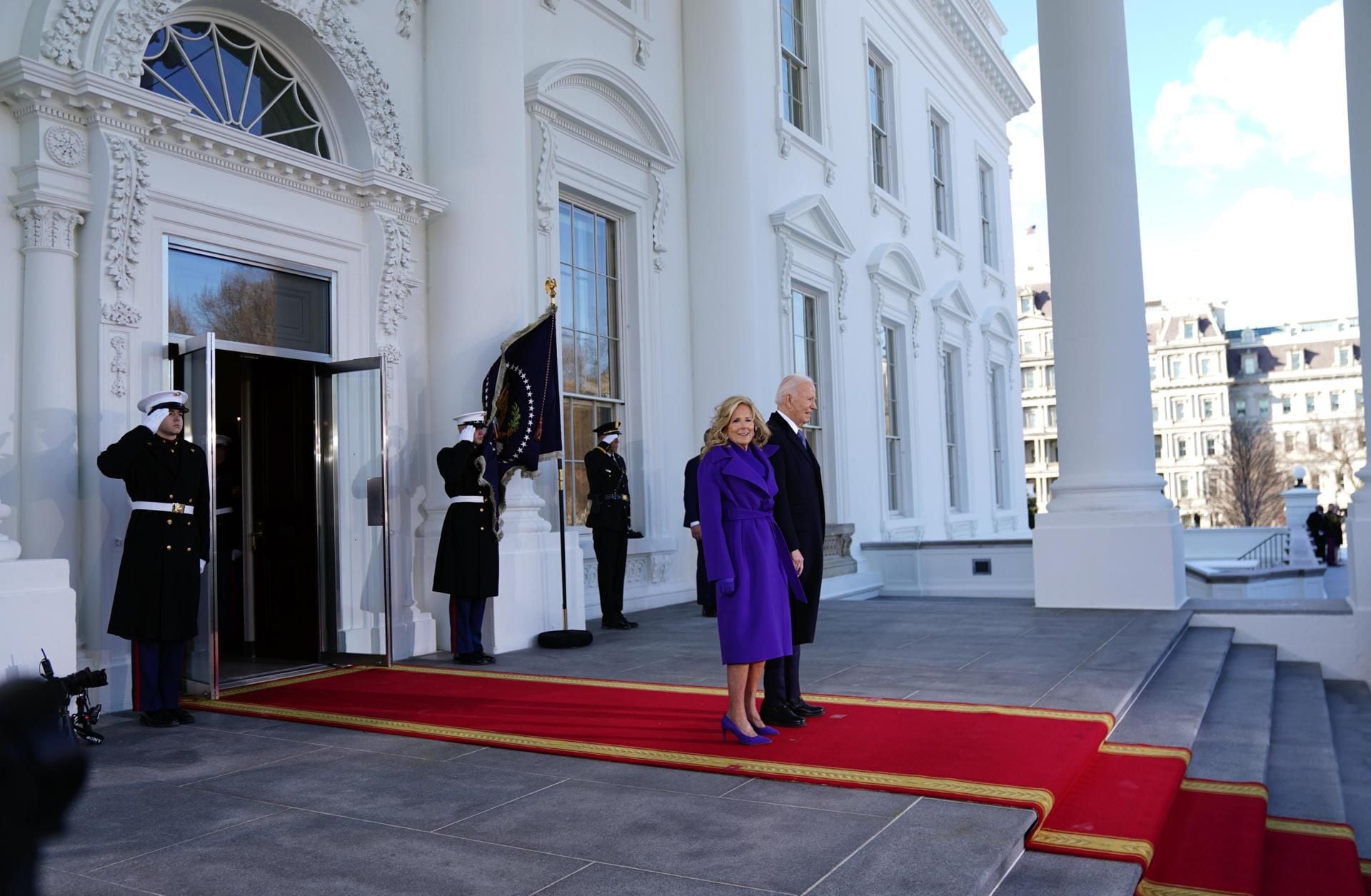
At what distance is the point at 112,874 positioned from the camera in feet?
10.1

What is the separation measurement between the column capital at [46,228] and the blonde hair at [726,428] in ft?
12.7

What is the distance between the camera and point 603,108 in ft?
34.1

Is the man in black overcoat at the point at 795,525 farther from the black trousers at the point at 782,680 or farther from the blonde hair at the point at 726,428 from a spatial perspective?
the blonde hair at the point at 726,428

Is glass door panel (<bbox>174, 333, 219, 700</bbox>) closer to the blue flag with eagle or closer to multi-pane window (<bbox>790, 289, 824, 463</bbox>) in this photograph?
the blue flag with eagle

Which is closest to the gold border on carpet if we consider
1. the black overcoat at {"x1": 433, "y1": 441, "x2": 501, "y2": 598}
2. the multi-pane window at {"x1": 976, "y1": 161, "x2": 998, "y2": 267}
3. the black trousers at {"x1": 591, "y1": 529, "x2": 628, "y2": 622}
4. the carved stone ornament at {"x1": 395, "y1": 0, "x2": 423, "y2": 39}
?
the black overcoat at {"x1": 433, "y1": 441, "x2": 501, "y2": 598}

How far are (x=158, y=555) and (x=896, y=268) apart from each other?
1329 cm

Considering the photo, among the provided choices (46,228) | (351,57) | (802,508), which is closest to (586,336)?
(351,57)

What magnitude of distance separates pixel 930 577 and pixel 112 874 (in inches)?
508

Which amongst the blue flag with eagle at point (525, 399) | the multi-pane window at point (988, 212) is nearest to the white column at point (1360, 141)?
the blue flag with eagle at point (525, 399)

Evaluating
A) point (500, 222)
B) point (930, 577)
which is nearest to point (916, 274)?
point (930, 577)

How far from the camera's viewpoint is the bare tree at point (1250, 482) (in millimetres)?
58062

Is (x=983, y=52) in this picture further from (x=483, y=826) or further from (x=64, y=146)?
(x=483, y=826)

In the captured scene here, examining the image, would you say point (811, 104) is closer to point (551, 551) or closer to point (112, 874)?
point (551, 551)

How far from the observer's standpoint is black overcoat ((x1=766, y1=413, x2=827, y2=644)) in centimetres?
493
